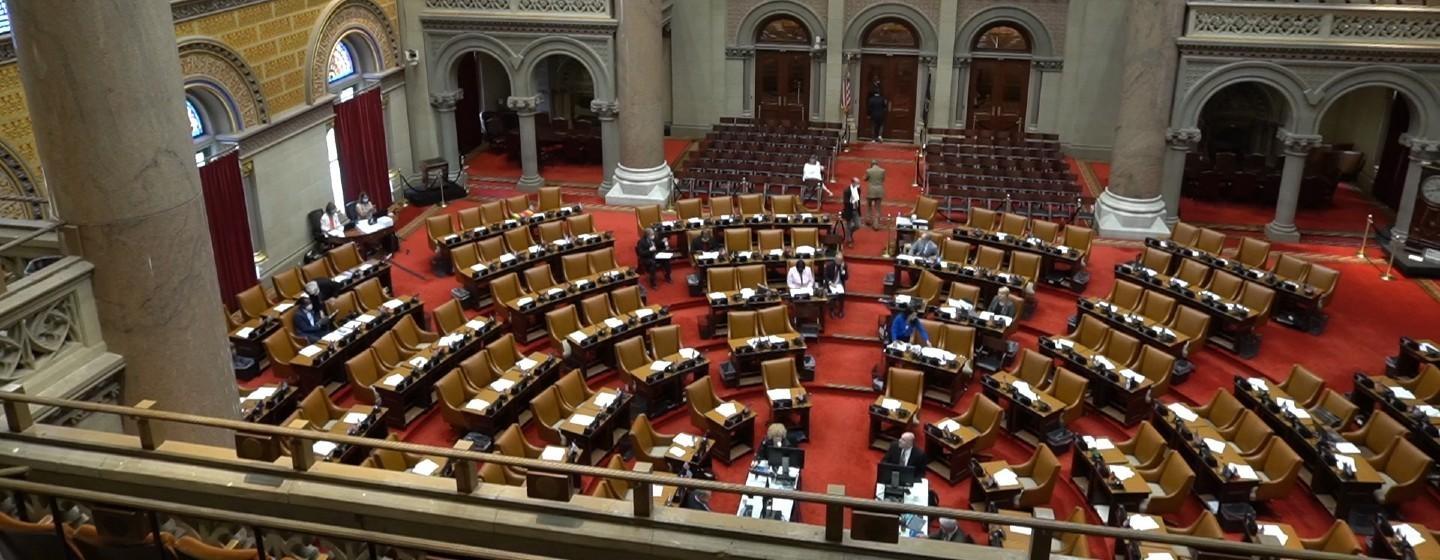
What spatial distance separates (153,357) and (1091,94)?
22283 millimetres

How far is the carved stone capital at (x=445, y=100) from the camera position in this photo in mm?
23141

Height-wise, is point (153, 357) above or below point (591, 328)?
above

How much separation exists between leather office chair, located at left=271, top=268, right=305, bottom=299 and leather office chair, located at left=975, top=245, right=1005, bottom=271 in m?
10.5

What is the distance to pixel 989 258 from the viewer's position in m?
17.8

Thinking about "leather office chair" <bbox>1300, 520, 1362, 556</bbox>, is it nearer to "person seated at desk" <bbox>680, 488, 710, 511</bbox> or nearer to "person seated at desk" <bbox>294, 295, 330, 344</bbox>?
"person seated at desk" <bbox>680, 488, 710, 511</bbox>

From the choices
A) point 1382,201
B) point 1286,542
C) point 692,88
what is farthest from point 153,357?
point 1382,201

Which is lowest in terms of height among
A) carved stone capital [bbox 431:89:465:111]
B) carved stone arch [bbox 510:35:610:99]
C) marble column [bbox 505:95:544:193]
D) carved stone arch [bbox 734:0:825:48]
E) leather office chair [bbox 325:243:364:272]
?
leather office chair [bbox 325:243:364:272]

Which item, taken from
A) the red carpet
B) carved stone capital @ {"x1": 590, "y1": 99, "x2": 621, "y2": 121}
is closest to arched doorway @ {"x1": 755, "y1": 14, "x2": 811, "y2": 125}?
carved stone capital @ {"x1": 590, "y1": 99, "x2": 621, "y2": 121}

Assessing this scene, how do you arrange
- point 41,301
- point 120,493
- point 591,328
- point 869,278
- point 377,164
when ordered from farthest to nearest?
point 377,164, point 869,278, point 591,328, point 41,301, point 120,493

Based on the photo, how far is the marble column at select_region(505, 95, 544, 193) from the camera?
22.8 meters

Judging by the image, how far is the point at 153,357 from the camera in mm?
7555

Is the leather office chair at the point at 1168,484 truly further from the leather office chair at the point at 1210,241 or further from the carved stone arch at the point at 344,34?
the carved stone arch at the point at 344,34

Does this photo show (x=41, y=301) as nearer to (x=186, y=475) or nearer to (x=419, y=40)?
(x=186, y=475)

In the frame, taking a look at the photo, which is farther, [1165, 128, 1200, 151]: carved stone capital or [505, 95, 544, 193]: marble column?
[505, 95, 544, 193]: marble column
